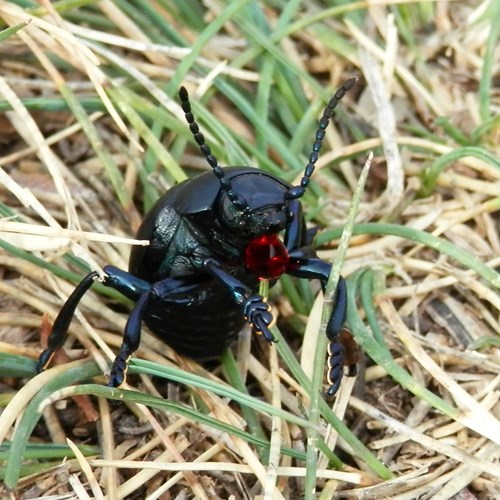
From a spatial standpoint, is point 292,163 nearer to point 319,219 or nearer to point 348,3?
point 319,219

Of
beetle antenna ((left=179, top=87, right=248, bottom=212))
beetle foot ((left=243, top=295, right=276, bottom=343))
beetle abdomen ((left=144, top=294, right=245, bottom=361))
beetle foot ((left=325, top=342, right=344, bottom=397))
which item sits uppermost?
beetle antenna ((left=179, top=87, right=248, bottom=212))

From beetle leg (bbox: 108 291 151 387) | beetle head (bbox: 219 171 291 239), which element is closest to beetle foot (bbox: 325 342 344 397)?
beetle head (bbox: 219 171 291 239)

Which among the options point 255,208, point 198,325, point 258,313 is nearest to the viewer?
point 258,313

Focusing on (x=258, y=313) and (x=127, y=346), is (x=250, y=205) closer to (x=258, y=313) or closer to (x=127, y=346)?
(x=258, y=313)

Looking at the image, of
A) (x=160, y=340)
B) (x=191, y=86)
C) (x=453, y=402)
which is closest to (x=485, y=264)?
(x=453, y=402)

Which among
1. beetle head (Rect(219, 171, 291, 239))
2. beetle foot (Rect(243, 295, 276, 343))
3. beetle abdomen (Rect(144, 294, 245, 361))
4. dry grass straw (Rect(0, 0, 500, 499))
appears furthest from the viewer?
beetle abdomen (Rect(144, 294, 245, 361))

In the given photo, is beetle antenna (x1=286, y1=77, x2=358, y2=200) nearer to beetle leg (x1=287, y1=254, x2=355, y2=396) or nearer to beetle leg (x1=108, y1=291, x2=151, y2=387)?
beetle leg (x1=287, y1=254, x2=355, y2=396)

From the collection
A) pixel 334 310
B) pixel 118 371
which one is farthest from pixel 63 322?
pixel 334 310
